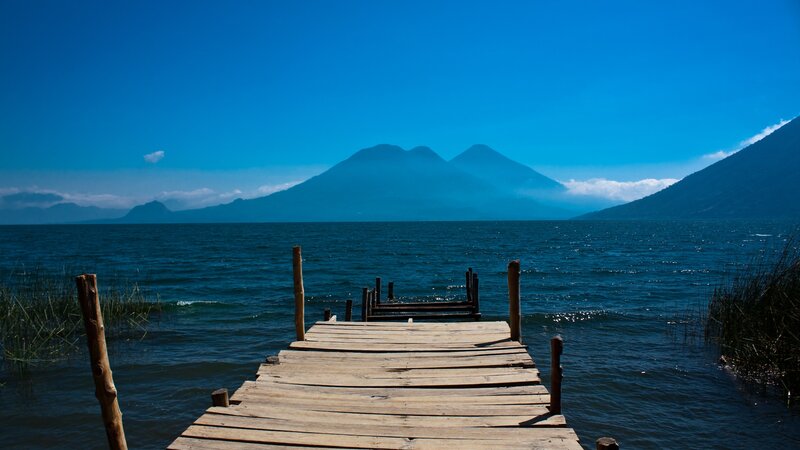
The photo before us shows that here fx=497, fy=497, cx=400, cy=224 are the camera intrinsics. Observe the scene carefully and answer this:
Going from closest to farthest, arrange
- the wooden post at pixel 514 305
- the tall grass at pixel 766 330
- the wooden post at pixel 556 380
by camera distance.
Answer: the wooden post at pixel 556 380 → the wooden post at pixel 514 305 → the tall grass at pixel 766 330

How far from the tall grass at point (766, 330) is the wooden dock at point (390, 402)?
5.34 m

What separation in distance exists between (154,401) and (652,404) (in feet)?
33.7

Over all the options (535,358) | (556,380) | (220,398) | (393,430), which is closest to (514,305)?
(556,380)

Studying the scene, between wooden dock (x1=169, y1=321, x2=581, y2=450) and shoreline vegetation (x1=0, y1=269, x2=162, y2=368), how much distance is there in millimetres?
8291

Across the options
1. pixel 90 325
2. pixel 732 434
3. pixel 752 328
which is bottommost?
pixel 732 434

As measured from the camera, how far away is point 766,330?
1054 centimetres

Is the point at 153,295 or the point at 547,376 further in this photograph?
the point at 153,295

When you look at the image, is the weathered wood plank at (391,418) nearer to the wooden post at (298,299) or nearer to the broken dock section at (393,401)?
the broken dock section at (393,401)

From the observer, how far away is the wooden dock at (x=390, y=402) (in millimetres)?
5211

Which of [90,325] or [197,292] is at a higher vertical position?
[90,325]

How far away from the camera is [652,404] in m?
10.2

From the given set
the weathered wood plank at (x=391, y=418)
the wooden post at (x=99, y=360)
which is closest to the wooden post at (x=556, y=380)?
the weathered wood plank at (x=391, y=418)

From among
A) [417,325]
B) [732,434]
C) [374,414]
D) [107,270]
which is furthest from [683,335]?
[107,270]

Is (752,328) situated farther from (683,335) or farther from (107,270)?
(107,270)
